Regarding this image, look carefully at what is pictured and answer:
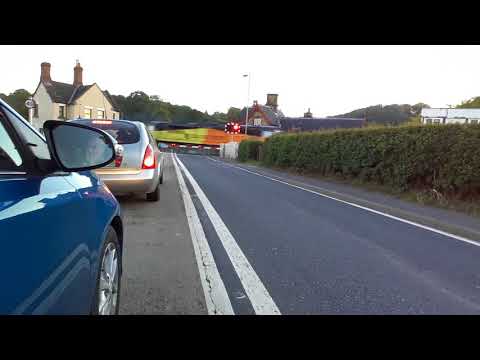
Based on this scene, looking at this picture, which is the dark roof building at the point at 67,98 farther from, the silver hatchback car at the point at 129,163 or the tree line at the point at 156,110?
the silver hatchback car at the point at 129,163

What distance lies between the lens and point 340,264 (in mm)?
4195

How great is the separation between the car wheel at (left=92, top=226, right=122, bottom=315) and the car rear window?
A: 14.2 feet

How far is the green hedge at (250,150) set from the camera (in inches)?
1190

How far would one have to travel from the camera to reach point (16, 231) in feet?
4.17

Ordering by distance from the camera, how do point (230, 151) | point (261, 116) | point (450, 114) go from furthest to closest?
point (261, 116) → point (230, 151) → point (450, 114)

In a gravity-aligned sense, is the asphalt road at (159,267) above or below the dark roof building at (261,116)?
below

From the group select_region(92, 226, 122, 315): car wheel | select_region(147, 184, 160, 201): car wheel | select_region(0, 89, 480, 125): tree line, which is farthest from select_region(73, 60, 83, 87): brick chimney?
select_region(92, 226, 122, 315): car wheel

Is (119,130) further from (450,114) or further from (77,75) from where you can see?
(77,75)

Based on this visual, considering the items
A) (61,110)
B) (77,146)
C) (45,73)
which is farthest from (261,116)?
(77,146)

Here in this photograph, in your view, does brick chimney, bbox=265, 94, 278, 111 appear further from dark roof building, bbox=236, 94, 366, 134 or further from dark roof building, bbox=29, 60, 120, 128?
dark roof building, bbox=29, 60, 120, 128

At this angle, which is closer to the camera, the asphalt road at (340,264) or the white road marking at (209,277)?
the white road marking at (209,277)

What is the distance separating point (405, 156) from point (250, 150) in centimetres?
2061

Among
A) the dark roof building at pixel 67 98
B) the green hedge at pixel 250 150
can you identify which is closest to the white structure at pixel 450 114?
the green hedge at pixel 250 150
